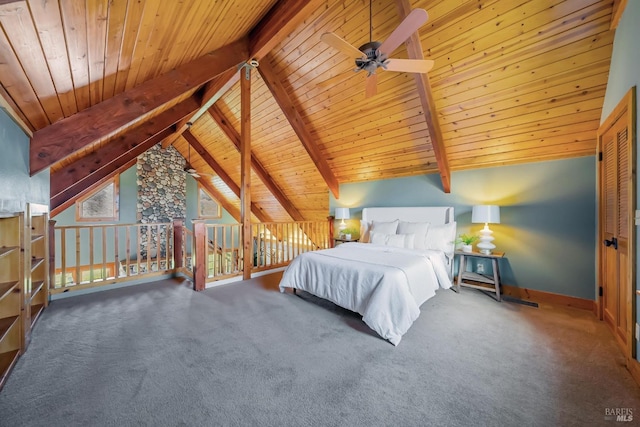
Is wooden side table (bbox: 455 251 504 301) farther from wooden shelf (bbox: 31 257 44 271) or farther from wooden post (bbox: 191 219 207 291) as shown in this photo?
wooden shelf (bbox: 31 257 44 271)

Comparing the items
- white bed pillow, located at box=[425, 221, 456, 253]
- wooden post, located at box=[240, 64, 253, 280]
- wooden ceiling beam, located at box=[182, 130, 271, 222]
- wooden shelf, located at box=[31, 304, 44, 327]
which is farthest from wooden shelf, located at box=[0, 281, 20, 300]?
wooden ceiling beam, located at box=[182, 130, 271, 222]

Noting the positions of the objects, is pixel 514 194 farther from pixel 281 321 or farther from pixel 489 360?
pixel 281 321

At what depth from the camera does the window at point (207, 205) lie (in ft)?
26.5

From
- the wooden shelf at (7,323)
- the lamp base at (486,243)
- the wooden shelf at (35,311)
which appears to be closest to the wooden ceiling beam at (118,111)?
the wooden shelf at (7,323)

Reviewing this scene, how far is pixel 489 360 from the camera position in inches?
74.8

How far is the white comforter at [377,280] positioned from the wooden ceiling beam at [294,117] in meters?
2.31

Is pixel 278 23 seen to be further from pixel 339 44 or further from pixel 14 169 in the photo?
pixel 14 169

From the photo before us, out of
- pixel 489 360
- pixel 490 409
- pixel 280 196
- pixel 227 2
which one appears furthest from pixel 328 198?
pixel 490 409

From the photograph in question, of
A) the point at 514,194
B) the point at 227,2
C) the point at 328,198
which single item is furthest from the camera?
the point at 328,198

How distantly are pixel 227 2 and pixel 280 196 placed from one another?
4682 mm

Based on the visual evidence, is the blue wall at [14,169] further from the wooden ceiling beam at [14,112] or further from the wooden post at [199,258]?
the wooden post at [199,258]

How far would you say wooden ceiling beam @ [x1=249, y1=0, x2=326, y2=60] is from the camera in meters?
2.80

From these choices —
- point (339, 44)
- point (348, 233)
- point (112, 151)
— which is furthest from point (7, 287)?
point (348, 233)

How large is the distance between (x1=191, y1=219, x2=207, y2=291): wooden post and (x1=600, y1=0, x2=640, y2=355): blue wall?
4.39 m
